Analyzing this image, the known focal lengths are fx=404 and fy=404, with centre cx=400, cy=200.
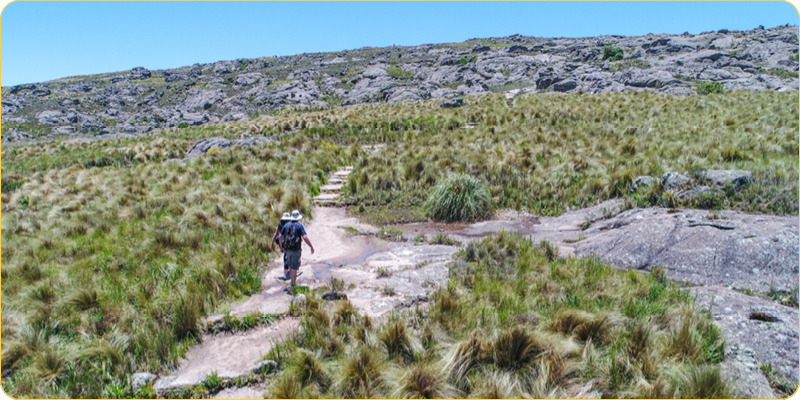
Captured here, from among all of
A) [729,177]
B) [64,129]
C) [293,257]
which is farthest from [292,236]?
[64,129]

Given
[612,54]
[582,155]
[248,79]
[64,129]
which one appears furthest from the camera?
[248,79]

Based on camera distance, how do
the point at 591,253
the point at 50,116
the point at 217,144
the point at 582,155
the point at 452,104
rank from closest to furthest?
1. the point at 591,253
2. the point at 582,155
3. the point at 217,144
4. the point at 452,104
5. the point at 50,116

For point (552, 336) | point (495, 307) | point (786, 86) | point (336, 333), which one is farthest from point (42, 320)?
point (786, 86)

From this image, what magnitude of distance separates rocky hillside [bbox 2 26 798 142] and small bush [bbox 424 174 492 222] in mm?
28458

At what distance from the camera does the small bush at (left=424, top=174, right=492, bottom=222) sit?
10859 mm

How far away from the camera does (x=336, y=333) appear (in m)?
5.25

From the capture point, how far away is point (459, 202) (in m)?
10.9

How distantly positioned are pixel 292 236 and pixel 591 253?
544 centimetres

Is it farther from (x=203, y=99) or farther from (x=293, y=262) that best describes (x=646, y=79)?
(x=203, y=99)

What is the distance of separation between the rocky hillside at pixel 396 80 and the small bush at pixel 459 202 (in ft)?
93.4

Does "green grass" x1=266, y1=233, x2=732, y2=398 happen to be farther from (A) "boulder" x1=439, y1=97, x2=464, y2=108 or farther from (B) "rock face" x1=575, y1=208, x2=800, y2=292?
(A) "boulder" x1=439, y1=97, x2=464, y2=108

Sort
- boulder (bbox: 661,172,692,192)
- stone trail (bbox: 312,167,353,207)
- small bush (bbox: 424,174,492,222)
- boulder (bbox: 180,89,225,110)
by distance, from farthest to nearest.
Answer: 1. boulder (bbox: 180,89,225,110)
2. stone trail (bbox: 312,167,353,207)
3. small bush (bbox: 424,174,492,222)
4. boulder (bbox: 661,172,692,192)

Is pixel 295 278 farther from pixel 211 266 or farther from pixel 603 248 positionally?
pixel 603 248

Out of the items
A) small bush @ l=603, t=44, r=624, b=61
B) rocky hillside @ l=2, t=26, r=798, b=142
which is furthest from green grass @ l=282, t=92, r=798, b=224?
small bush @ l=603, t=44, r=624, b=61
